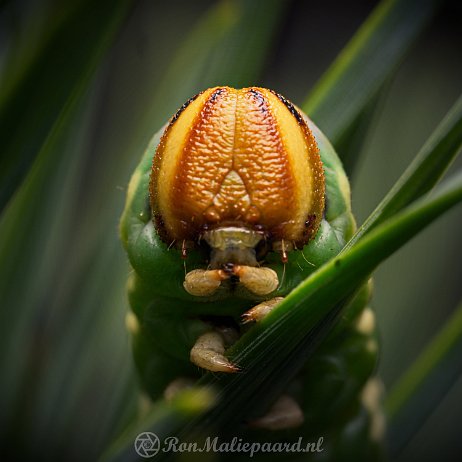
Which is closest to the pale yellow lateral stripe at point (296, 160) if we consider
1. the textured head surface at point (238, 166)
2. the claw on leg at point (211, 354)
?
the textured head surface at point (238, 166)

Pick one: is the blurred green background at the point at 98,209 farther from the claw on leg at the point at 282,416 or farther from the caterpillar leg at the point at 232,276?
the claw on leg at the point at 282,416

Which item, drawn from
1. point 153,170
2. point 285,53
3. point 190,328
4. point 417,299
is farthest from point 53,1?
point 285,53

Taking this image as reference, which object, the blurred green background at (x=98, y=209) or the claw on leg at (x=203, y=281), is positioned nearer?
the blurred green background at (x=98, y=209)

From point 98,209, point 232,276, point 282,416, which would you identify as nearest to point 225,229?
point 232,276

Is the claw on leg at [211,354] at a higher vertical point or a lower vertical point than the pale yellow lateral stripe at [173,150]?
lower

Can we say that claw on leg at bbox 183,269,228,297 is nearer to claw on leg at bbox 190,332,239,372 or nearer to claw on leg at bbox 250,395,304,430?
claw on leg at bbox 190,332,239,372

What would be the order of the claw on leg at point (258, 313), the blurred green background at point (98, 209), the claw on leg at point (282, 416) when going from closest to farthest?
the blurred green background at point (98, 209), the claw on leg at point (258, 313), the claw on leg at point (282, 416)

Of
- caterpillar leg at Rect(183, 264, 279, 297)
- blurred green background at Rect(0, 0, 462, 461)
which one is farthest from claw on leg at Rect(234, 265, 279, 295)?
blurred green background at Rect(0, 0, 462, 461)
